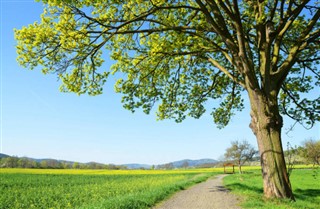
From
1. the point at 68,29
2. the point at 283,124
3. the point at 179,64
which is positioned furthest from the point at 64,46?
the point at 283,124

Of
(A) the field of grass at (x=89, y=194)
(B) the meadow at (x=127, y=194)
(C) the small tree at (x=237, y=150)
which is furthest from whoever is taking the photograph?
(C) the small tree at (x=237, y=150)

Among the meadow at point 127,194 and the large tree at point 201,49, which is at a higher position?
the large tree at point 201,49

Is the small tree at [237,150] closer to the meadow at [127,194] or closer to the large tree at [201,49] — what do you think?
the meadow at [127,194]

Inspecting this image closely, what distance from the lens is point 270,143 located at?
515 inches

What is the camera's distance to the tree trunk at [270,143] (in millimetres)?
12578

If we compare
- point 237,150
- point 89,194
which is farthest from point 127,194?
point 237,150

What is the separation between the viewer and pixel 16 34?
13.6 m

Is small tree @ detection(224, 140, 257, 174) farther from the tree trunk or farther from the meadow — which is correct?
the tree trunk

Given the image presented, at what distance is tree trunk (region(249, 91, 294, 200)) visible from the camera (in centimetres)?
1258

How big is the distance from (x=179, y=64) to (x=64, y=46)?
809 centimetres

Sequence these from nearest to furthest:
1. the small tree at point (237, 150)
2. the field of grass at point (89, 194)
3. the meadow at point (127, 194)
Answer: the meadow at point (127, 194) → the field of grass at point (89, 194) → the small tree at point (237, 150)

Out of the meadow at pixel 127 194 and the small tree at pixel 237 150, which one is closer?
the meadow at pixel 127 194

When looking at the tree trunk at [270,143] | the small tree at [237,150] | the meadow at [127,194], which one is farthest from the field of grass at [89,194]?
the small tree at [237,150]

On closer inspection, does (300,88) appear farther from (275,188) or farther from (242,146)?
(242,146)
